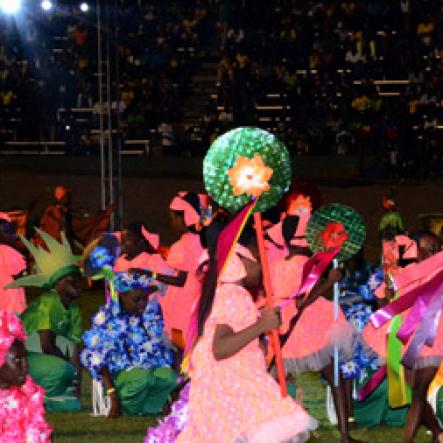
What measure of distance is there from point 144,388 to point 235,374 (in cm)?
395

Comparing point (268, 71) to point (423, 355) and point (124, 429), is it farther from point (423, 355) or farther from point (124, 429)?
point (423, 355)

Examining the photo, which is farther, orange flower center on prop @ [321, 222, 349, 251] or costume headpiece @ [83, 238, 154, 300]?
costume headpiece @ [83, 238, 154, 300]

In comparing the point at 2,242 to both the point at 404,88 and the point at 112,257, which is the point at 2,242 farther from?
the point at 404,88

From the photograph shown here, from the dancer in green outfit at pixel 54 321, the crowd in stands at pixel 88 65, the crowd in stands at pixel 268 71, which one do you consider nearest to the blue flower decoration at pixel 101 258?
the dancer in green outfit at pixel 54 321

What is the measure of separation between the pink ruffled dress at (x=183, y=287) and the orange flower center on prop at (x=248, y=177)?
4.00 meters

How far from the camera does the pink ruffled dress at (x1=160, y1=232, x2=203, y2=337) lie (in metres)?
9.97

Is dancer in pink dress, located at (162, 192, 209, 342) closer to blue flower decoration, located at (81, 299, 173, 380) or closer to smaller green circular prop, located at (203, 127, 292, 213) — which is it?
blue flower decoration, located at (81, 299, 173, 380)

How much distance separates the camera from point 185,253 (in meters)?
10.0

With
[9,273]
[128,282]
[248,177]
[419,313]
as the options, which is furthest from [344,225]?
[9,273]

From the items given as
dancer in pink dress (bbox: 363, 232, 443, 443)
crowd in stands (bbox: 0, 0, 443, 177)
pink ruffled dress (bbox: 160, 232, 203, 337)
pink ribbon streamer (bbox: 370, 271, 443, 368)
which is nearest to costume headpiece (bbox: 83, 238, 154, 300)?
pink ruffled dress (bbox: 160, 232, 203, 337)

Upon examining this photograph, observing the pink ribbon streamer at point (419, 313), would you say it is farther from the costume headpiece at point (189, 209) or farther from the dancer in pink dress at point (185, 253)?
the costume headpiece at point (189, 209)

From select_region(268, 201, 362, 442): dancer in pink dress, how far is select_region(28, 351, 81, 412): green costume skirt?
63.8 inches

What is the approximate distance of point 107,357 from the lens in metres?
9.46

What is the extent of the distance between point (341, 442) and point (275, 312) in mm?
3421
